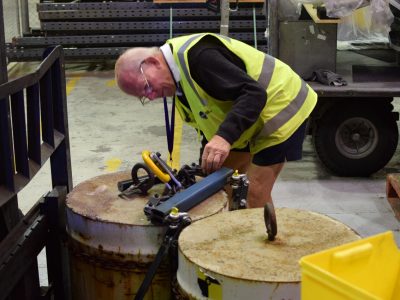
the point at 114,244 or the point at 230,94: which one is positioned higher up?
the point at 230,94

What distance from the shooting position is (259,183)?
11.9 feet

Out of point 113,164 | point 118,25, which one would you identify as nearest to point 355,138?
point 113,164

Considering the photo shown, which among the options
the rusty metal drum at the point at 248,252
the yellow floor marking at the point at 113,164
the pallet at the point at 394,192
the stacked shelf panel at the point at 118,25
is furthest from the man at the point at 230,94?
the stacked shelf panel at the point at 118,25

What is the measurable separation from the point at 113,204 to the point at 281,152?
105 cm

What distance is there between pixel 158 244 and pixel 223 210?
1.03ft

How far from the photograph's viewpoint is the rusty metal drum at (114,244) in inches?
107

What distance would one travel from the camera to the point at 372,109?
6.02 meters

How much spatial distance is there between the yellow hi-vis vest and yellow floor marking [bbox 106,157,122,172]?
3026mm

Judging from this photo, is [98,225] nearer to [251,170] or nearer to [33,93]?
[33,93]

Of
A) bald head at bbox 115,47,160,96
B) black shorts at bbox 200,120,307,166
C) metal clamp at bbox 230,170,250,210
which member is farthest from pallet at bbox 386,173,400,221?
bald head at bbox 115,47,160,96

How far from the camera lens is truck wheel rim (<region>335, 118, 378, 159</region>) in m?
6.08

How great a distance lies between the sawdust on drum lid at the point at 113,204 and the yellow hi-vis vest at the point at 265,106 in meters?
0.48

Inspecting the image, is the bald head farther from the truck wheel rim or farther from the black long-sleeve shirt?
the truck wheel rim

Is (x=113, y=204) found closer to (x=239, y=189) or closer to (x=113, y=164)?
(x=239, y=189)
